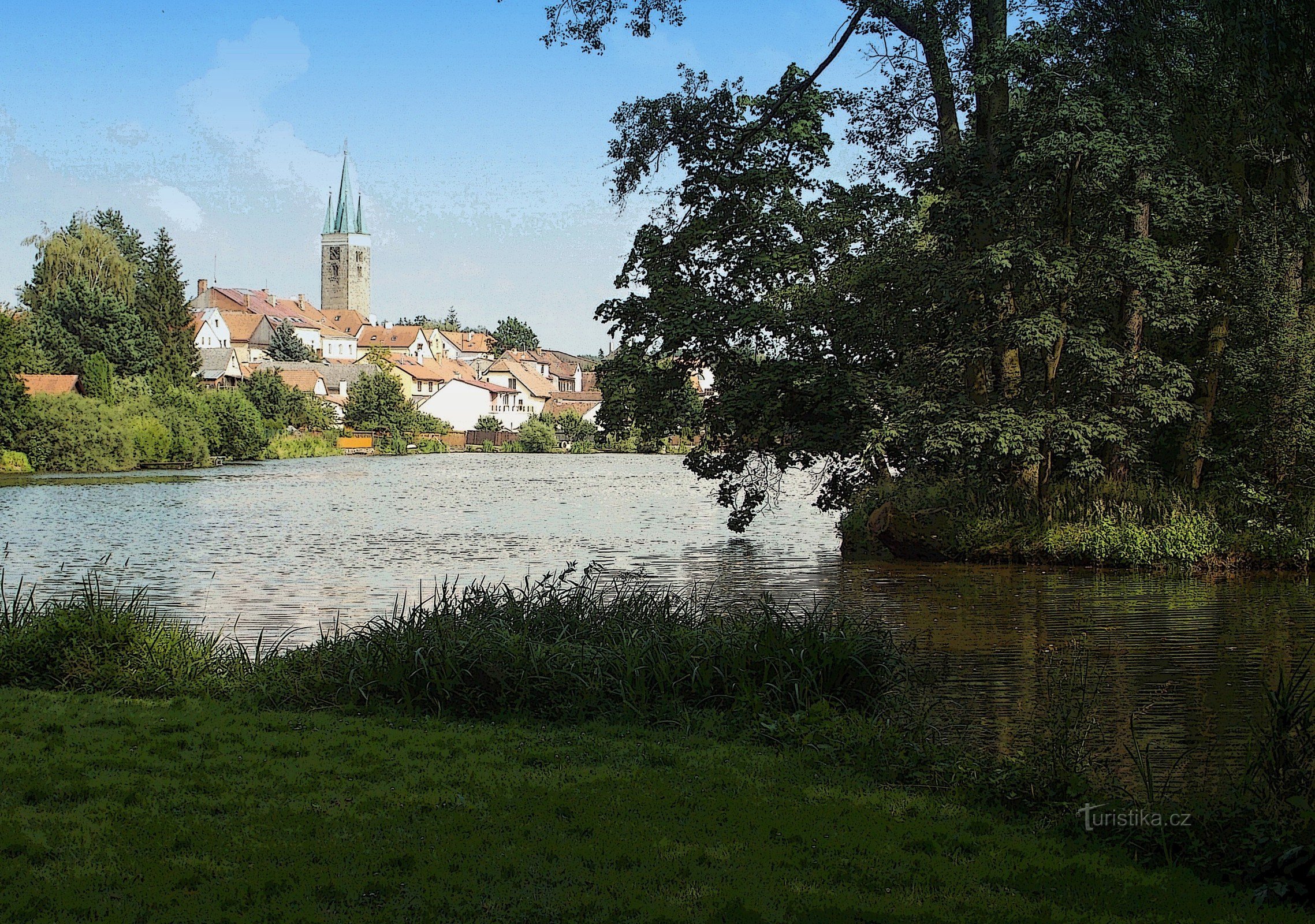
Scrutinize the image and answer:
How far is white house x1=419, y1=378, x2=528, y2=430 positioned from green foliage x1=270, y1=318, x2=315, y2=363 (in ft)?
62.5

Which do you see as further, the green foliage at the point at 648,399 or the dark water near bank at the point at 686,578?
the green foliage at the point at 648,399

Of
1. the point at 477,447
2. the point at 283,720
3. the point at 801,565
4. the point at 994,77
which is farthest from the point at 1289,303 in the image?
the point at 477,447

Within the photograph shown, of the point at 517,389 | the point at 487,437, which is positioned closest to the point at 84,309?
the point at 487,437

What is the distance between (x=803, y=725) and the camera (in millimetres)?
8742

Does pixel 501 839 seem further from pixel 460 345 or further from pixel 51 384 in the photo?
pixel 460 345

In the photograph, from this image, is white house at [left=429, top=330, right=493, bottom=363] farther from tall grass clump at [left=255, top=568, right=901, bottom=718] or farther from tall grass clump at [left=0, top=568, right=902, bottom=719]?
tall grass clump at [left=255, top=568, right=901, bottom=718]

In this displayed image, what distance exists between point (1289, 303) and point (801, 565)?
34.5 ft

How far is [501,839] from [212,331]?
135m

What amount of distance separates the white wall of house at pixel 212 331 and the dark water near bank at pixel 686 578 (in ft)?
288

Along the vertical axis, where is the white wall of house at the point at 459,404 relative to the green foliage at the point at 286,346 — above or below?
below

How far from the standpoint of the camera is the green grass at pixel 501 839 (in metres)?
5.16

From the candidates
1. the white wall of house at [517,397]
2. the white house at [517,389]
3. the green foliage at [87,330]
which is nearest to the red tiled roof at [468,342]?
the white house at [517,389]

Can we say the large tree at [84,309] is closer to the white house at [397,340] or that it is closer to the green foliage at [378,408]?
the green foliage at [378,408]

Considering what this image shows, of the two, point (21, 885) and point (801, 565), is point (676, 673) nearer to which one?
point (21, 885)
